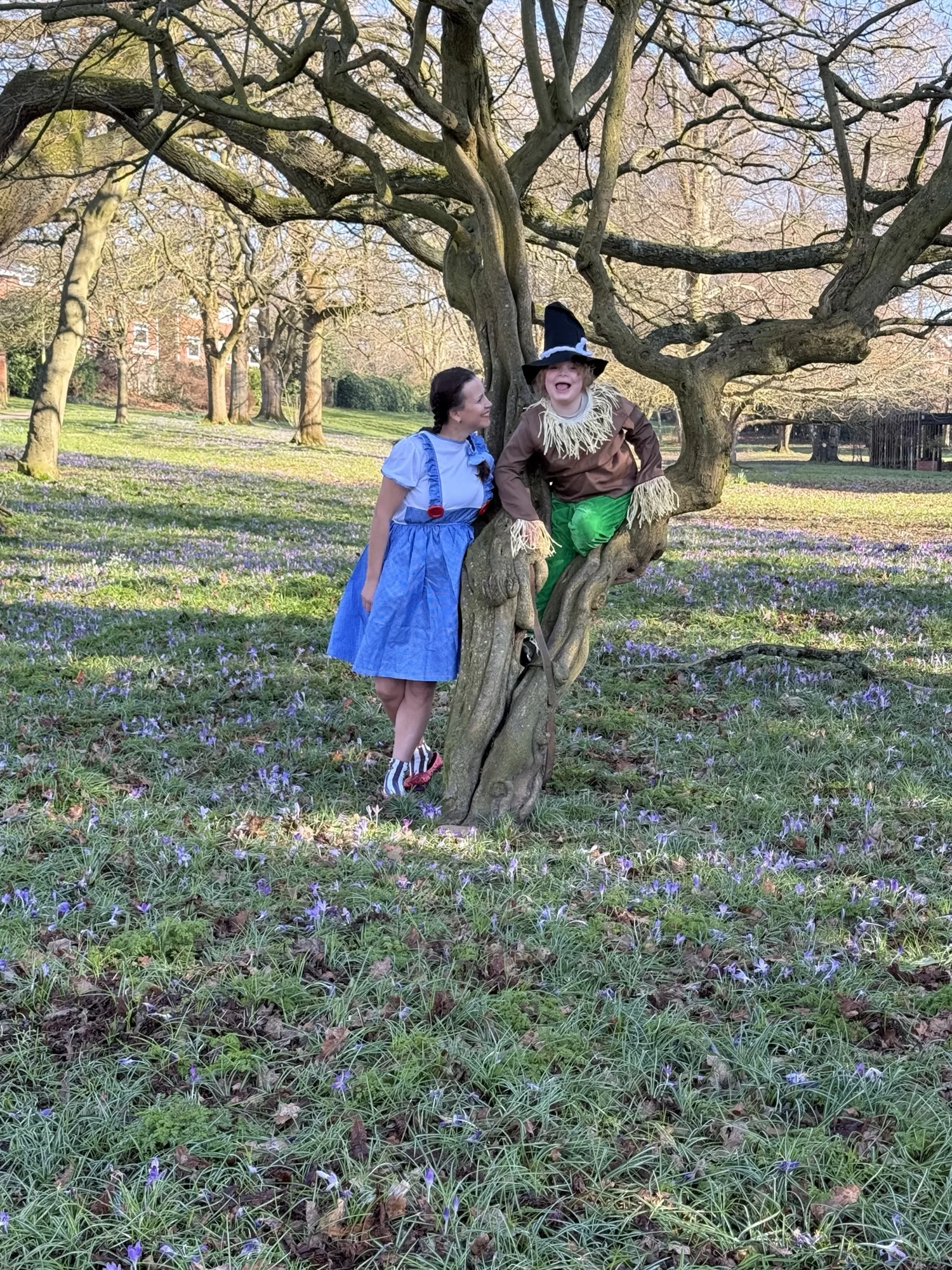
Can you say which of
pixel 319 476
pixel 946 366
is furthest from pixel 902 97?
pixel 946 366

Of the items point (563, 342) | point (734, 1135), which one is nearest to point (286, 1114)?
point (734, 1135)

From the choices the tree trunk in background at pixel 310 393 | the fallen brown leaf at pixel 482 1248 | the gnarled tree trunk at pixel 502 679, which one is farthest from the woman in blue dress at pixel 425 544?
the tree trunk in background at pixel 310 393

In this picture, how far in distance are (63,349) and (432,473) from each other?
Result: 16.0 meters

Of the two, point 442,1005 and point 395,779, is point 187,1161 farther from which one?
point 395,779

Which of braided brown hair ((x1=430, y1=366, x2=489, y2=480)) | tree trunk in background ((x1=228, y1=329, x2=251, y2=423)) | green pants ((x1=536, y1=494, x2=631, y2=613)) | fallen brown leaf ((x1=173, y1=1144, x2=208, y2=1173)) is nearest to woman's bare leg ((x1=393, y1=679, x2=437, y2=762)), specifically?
green pants ((x1=536, y1=494, x2=631, y2=613))

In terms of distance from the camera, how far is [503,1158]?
9.36 ft

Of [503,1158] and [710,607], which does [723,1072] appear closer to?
[503,1158]

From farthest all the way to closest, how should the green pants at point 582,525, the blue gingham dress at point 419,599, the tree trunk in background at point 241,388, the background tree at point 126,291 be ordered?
the tree trunk in background at point 241,388 → the background tree at point 126,291 → the green pants at point 582,525 → the blue gingham dress at point 419,599

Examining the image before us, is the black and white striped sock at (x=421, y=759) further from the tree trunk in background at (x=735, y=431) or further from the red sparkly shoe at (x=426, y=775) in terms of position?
the tree trunk in background at (x=735, y=431)

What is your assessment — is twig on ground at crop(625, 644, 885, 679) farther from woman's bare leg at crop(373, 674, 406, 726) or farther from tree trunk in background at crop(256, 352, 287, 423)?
tree trunk in background at crop(256, 352, 287, 423)

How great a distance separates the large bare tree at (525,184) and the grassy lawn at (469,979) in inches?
41.9

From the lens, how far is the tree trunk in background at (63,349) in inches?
721

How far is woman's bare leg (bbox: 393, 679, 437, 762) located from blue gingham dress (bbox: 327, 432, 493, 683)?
19 centimetres

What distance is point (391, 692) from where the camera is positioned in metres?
5.76
